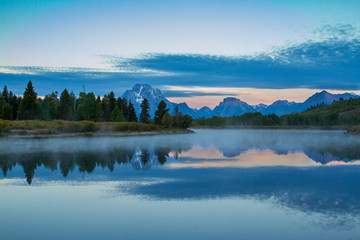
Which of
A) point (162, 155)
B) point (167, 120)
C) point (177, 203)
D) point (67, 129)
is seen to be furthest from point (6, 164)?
point (167, 120)

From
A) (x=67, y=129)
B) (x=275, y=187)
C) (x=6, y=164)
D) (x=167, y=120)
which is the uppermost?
(x=275, y=187)

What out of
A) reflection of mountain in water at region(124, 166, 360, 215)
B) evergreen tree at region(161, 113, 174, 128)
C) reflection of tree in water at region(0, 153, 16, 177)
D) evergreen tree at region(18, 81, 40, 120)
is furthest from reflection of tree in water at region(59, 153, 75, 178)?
evergreen tree at region(161, 113, 174, 128)

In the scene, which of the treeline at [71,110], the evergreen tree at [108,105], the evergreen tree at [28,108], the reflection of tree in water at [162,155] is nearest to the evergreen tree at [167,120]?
the treeline at [71,110]

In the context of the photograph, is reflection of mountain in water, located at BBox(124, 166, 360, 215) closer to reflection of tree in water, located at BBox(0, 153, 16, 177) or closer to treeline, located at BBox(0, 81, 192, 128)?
reflection of tree in water, located at BBox(0, 153, 16, 177)

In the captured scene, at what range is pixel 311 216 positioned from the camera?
15.1 meters

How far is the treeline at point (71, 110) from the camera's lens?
104 metres

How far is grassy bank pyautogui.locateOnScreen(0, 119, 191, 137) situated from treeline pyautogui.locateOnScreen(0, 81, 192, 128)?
13.1 meters

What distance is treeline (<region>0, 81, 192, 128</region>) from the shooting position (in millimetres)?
104125

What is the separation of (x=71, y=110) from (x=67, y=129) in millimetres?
39664

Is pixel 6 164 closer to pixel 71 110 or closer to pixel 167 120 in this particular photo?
pixel 71 110

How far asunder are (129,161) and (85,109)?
88811mm

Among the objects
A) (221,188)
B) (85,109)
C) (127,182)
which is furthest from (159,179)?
(85,109)

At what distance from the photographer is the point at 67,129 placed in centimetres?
9025

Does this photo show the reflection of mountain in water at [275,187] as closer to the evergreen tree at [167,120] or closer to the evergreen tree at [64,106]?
the evergreen tree at [64,106]
